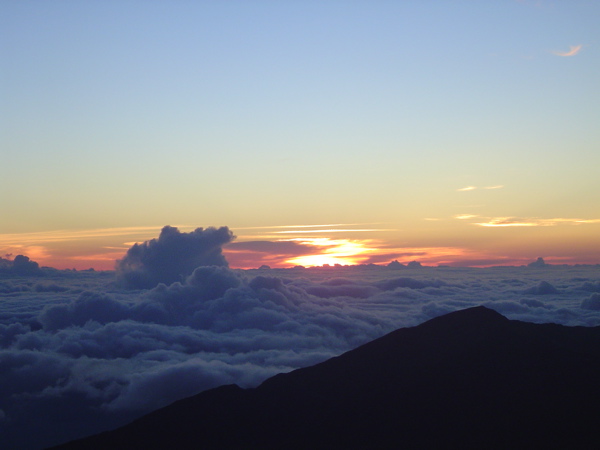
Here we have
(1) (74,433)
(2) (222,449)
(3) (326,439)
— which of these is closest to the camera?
(3) (326,439)

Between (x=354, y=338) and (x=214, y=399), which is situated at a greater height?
(x=214, y=399)

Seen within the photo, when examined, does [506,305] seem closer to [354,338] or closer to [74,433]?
[354,338]

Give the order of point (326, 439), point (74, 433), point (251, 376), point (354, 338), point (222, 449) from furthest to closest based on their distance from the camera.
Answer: point (354, 338), point (74, 433), point (251, 376), point (222, 449), point (326, 439)

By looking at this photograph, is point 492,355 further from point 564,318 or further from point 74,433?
point 74,433

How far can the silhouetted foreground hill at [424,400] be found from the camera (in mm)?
60781

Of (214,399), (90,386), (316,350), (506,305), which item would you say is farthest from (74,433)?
(506,305)

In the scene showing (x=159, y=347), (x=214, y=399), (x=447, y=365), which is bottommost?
(x=159, y=347)

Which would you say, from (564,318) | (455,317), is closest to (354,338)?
(564,318)

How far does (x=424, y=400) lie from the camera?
68.6m

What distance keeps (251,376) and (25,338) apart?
105 metres

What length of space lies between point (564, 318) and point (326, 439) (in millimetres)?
133706

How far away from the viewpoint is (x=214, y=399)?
90.4 m

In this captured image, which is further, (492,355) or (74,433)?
(74,433)

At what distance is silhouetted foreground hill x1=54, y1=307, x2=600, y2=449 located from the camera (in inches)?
2393
